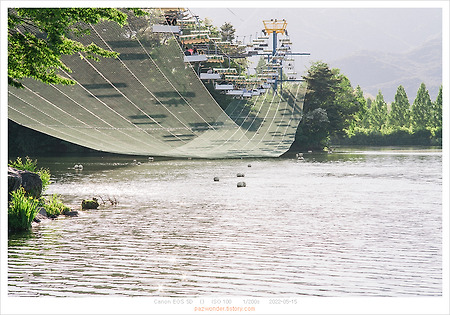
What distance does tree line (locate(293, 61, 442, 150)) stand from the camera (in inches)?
3866

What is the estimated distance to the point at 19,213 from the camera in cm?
2052

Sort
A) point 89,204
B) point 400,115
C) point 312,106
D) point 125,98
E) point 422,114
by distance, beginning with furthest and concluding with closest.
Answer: point 400,115 → point 422,114 → point 312,106 → point 125,98 → point 89,204

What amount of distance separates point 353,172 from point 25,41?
125ft

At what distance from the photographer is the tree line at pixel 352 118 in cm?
9819

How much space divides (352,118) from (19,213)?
88932mm

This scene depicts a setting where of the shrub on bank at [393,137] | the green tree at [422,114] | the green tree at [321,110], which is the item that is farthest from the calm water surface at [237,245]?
the green tree at [422,114]

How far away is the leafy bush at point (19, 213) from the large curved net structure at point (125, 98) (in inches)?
415

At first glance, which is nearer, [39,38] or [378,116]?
[39,38]

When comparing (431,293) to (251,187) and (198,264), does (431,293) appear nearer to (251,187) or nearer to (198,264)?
(198,264)

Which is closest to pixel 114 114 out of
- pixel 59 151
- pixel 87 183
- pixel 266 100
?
pixel 87 183

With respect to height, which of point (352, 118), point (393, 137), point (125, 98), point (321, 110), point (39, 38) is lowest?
point (393, 137)

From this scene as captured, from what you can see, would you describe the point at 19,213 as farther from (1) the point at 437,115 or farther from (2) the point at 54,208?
(1) the point at 437,115

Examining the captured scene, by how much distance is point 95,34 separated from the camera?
104 feet

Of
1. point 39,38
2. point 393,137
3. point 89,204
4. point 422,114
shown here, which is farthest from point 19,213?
point 393,137
